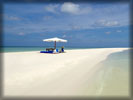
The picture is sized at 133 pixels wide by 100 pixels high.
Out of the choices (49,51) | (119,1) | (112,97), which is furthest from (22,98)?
(49,51)

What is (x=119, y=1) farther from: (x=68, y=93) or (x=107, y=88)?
(x=68, y=93)

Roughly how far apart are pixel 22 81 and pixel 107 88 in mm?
2856

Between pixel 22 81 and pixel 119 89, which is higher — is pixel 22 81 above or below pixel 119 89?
above

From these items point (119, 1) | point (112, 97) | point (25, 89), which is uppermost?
point (119, 1)

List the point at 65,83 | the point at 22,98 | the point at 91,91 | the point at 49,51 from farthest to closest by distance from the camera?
the point at 49,51 < the point at 65,83 < the point at 91,91 < the point at 22,98

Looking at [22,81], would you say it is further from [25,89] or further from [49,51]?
[49,51]

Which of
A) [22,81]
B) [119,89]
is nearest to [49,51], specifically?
[22,81]

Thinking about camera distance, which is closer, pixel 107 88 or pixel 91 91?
pixel 91 91

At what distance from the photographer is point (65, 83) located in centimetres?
355

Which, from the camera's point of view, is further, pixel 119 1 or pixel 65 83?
pixel 65 83

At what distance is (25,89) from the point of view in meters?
3.03

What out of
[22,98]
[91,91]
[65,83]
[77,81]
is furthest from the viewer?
[77,81]

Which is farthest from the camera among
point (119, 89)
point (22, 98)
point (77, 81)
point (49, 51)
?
point (49, 51)

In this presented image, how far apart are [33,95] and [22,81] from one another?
101 cm
